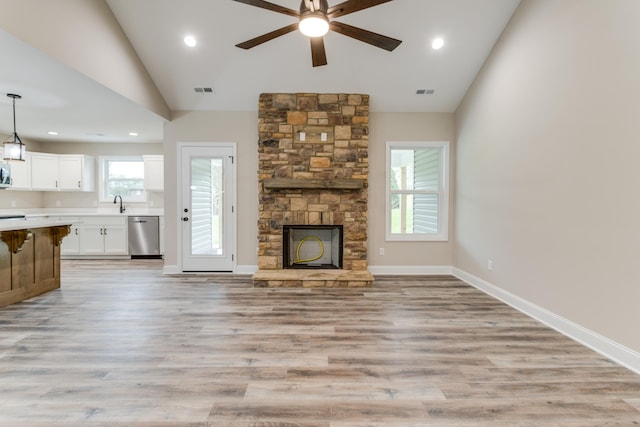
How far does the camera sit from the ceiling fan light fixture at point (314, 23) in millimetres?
2277

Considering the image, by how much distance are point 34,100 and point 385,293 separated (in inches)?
203

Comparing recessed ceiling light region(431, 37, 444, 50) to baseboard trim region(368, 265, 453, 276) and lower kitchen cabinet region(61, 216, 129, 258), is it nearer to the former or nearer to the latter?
baseboard trim region(368, 265, 453, 276)

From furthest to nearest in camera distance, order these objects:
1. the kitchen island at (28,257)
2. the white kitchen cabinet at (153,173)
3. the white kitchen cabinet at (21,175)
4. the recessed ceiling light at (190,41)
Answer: the white kitchen cabinet at (153,173) < the white kitchen cabinet at (21,175) < the recessed ceiling light at (190,41) < the kitchen island at (28,257)

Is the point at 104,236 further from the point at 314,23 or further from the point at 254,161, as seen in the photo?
the point at 314,23

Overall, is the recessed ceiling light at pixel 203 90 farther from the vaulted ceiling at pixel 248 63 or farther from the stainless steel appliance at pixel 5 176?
the stainless steel appliance at pixel 5 176

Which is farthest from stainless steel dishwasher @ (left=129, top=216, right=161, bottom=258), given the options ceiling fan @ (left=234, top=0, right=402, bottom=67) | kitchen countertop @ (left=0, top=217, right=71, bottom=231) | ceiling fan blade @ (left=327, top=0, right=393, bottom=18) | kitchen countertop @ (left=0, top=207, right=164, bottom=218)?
ceiling fan blade @ (left=327, top=0, right=393, bottom=18)

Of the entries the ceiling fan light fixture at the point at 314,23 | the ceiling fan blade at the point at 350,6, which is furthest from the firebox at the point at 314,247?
the ceiling fan blade at the point at 350,6

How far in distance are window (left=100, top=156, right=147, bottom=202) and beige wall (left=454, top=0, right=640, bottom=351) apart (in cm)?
666

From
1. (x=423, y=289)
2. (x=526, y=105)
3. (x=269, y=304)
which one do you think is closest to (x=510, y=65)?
(x=526, y=105)

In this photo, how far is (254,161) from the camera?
4918mm

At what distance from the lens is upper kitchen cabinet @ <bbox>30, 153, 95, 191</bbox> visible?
612cm

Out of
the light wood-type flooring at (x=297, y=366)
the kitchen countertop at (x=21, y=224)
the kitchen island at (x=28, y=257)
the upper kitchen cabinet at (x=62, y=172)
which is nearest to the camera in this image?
the light wood-type flooring at (x=297, y=366)

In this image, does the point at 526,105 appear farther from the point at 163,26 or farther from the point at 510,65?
the point at 163,26

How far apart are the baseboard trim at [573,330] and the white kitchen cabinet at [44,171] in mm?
8078
